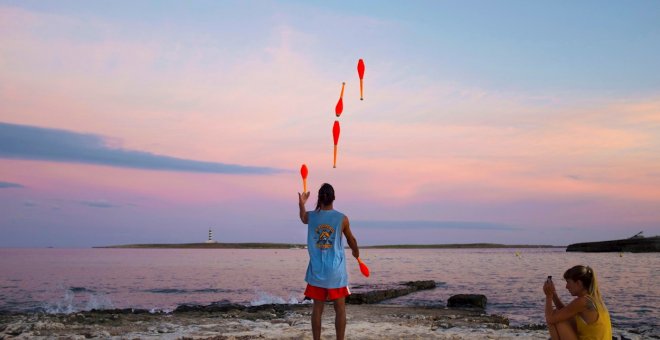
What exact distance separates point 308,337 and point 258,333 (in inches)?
50.0

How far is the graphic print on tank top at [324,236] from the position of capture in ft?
27.5

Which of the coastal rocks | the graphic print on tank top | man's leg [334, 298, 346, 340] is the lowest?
the coastal rocks

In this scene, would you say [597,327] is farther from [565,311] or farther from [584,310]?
[565,311]

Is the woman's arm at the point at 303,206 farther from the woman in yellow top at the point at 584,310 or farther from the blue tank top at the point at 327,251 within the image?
the woman in yellow top at the point at 584,310

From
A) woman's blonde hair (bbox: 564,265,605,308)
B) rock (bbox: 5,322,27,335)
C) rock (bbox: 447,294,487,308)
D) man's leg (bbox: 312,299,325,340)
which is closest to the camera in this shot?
woman's blonde hair (bbox: 564,265,605,308)

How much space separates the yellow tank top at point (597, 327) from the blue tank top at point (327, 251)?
3.18 m

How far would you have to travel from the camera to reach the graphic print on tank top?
330 inches

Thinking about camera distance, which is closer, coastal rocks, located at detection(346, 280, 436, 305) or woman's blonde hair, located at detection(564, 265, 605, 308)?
woman's blonde hair, located at detection(564, 265, 605, 308)

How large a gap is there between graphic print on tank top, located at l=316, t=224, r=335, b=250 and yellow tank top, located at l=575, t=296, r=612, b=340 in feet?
11.1

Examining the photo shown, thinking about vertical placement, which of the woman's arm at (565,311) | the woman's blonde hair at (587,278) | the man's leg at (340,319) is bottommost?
the man's leg at (340,319)

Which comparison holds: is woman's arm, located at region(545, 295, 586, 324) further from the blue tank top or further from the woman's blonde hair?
the blue tank top

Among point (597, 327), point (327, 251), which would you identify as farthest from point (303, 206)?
point (597, 327)

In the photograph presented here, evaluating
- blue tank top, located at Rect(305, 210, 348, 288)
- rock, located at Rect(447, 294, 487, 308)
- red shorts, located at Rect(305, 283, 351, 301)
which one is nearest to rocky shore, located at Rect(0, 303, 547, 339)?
red shorts, located at Rect(305, 283, 351, 301)

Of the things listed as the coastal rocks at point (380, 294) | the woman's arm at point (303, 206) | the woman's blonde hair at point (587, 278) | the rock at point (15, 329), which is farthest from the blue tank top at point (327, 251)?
the coastal rocks at point (380, 294)
